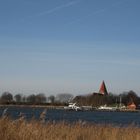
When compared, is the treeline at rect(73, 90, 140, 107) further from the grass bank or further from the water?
→ the grass bank

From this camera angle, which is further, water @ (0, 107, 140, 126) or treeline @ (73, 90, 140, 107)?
treeline @ (73, 90, 140, 107)

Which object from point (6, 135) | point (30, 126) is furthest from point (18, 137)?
point (30, 126)

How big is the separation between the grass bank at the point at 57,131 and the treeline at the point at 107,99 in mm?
169999

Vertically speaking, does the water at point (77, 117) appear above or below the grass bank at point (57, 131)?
above

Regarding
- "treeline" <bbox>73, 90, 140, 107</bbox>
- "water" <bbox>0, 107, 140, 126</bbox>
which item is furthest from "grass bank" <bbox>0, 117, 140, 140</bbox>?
"treeline" <bbox>73, 90, 140, 107</bbox>

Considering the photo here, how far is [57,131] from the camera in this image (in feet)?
46.3

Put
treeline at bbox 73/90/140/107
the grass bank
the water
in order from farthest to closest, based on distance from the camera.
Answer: treeline at bbox 73/90/140/107 < the water < the grass bank

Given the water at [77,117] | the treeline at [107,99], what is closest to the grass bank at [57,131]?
the water at [77,117]

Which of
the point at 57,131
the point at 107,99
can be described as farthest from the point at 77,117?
the point at 107,99

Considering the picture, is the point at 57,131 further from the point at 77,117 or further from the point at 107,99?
the point at 107,99

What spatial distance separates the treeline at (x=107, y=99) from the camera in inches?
7387

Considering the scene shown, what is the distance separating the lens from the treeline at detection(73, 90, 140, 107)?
18762cm

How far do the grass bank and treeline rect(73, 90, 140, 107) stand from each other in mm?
169999

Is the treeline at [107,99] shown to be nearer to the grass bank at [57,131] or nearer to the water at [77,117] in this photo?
the water at [77,117]
